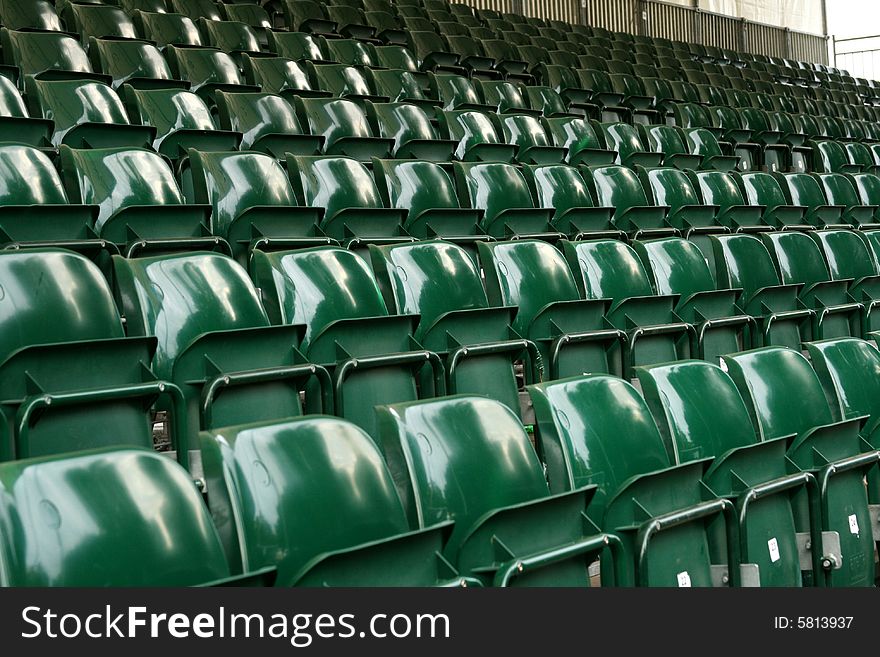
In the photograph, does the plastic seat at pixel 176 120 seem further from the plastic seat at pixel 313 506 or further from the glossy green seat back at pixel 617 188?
the plastic seat at pixel 313 506

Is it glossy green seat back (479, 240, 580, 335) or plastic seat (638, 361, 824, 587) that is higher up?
glossy green seat back (479, 240, 580, 335)

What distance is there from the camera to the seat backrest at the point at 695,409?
1252mm

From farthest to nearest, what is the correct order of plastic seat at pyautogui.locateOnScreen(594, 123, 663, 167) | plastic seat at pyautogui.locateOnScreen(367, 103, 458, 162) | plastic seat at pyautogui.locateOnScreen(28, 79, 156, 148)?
plastic seat at pyautogui.locateOnScreen(594, 123, 663, 167) → plastic seat at pyautogui.locateOnScreen(367, 103, 458, 162) → plastic seat at pyautogui.locateOnScreen(28, 79, 156, 148)

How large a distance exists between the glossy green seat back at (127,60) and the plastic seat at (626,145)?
4.32 feet

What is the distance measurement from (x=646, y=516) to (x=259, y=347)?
0.55m

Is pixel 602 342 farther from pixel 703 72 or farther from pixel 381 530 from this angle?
pixel 703 72

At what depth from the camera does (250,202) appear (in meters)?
1.92

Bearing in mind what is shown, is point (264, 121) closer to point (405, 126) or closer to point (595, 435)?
point (405, 126)

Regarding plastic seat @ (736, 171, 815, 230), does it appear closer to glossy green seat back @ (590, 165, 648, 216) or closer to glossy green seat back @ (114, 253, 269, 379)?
glossy green seat back @ (590, 165, 648, 216)

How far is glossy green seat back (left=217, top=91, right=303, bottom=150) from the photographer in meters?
2.39

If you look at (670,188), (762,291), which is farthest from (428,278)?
(670,188)

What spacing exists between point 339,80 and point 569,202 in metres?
0.87

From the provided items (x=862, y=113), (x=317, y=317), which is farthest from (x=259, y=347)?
(x=862, y=113)

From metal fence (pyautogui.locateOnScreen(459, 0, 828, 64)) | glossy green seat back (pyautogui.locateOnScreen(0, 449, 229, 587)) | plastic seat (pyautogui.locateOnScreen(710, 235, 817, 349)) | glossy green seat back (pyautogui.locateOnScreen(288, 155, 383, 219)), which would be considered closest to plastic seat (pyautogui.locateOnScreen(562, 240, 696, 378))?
plastic seat (pyautogui.locateOnScreen(710, 235, 817, 349))
